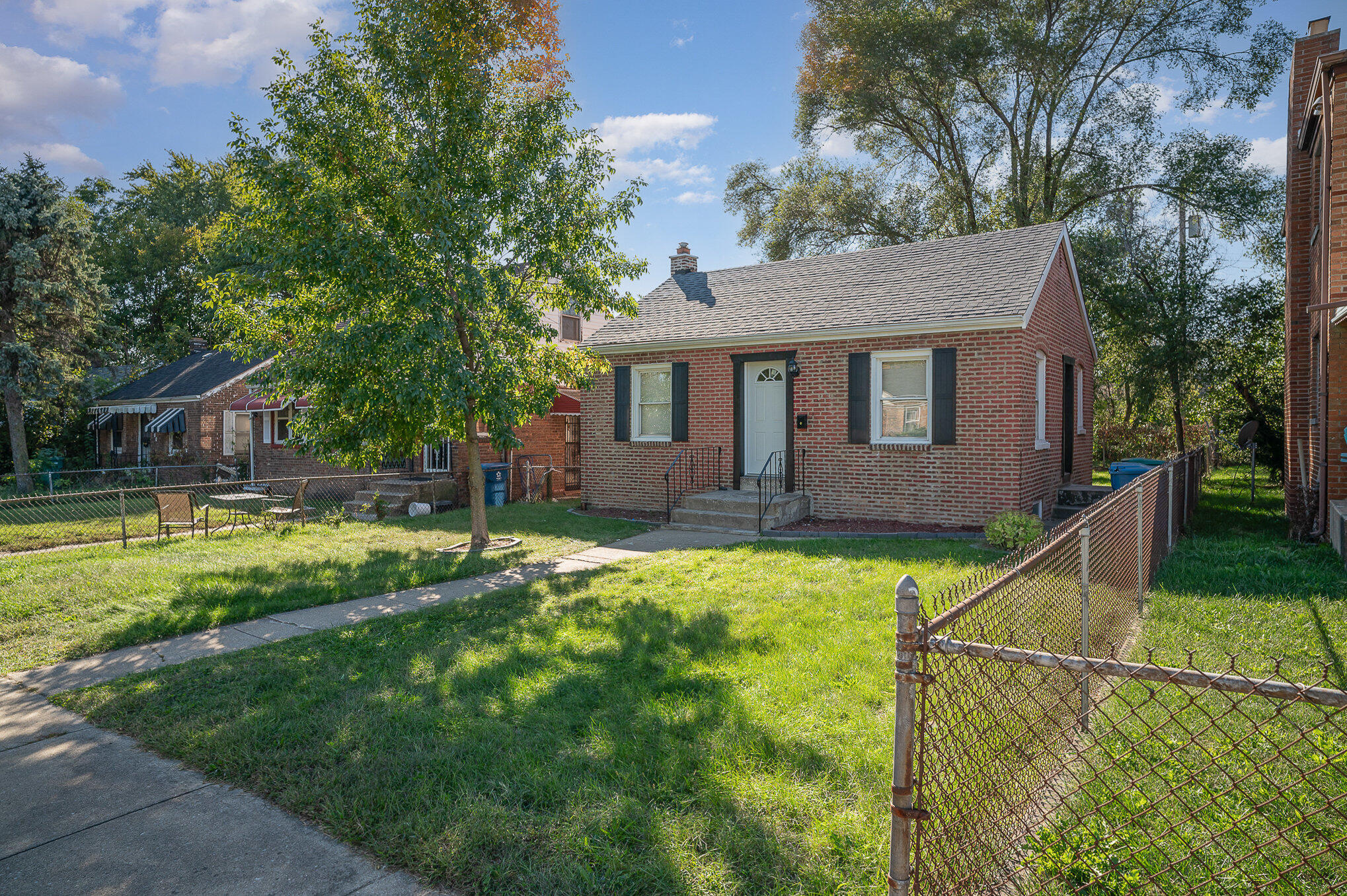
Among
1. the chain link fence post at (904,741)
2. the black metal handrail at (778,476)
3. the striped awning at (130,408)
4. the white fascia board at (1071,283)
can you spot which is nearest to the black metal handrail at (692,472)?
the black metal handrail at (778,476)

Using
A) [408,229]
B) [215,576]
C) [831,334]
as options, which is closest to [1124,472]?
[831,334]

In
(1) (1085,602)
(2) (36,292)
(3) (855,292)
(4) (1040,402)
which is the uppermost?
(2) (36,292)

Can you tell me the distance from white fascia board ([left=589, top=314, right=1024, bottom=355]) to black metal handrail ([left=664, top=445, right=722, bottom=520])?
201cm

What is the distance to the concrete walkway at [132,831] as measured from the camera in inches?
108

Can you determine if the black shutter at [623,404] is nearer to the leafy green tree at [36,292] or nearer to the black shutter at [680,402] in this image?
the black shutter at [680,402]

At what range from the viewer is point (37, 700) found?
15.6 feet

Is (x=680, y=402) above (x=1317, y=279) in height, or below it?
below

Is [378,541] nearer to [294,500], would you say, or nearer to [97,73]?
[294,500]

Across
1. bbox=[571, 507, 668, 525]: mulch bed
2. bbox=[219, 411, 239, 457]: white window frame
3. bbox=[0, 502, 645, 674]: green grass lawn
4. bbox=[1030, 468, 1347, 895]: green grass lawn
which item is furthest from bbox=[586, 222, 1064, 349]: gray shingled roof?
bbox=[219, 411, 239, 457]: white window frame

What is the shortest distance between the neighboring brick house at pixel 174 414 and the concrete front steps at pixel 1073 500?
68.4 feet

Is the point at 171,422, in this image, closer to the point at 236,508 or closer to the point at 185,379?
the point at 185,379

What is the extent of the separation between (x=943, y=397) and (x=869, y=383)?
1.22 metres

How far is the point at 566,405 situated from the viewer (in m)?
19.1

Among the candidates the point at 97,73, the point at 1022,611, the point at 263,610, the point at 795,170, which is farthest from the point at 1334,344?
the point at 97,73
